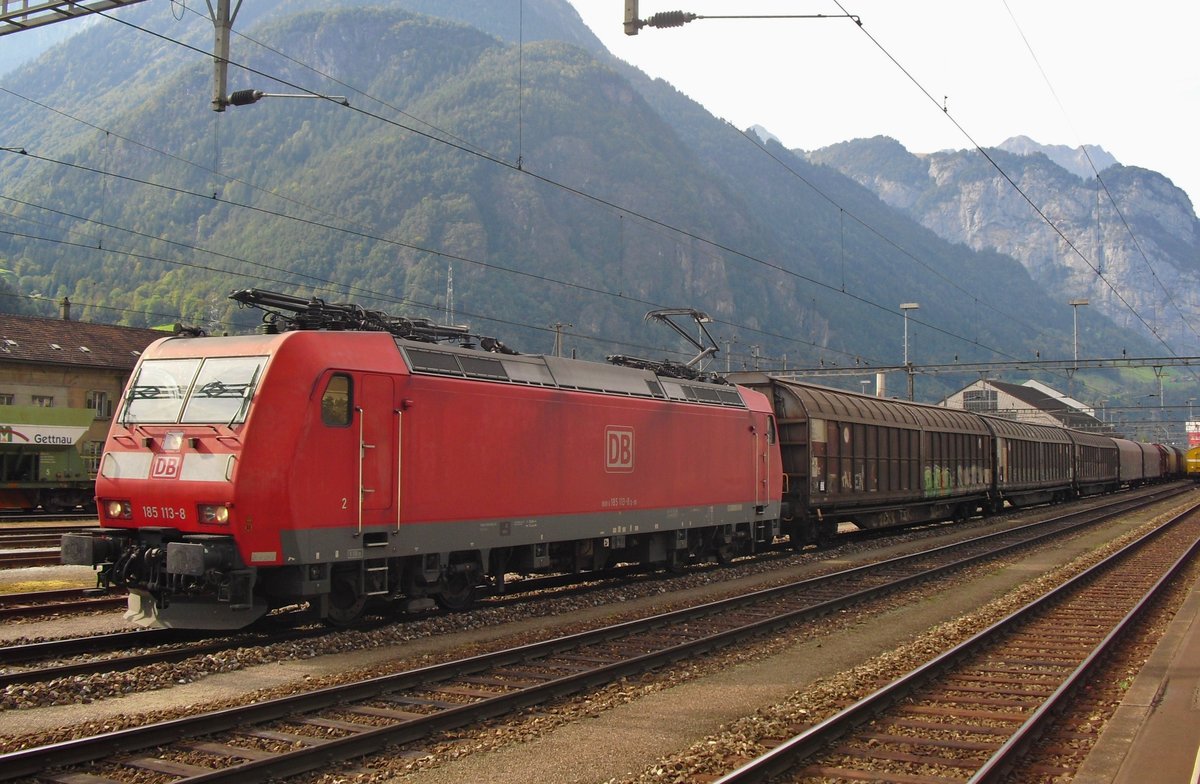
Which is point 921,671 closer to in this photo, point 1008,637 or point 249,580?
point 1008,637

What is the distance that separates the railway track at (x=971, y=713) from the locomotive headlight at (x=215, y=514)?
622 cm

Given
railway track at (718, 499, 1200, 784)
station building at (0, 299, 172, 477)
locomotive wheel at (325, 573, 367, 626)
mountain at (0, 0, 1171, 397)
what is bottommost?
railway track at (718, 499, 1200, 784)

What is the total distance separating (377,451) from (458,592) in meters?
2.87

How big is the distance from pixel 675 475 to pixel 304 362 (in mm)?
8544

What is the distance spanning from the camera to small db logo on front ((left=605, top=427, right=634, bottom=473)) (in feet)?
54.4

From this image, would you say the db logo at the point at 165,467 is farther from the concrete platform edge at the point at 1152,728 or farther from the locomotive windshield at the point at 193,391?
the concrete platform edge at the point at 1152,728

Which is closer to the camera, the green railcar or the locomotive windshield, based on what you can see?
the locomotive windshield

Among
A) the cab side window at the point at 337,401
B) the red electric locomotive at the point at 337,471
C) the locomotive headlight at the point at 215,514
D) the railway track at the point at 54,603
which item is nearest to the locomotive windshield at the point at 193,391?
the red electric locomotive at the point at 337,471

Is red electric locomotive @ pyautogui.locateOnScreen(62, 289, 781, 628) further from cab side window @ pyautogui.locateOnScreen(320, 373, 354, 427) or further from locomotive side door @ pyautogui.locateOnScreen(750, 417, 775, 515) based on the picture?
locomotive side door @ pyautogui.locateOnScreen(750, 417, 775, 515)

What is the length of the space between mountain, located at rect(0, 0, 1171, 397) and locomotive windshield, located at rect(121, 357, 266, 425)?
6255cm

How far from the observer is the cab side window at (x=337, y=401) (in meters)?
11.7

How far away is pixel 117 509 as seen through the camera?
39.0ft

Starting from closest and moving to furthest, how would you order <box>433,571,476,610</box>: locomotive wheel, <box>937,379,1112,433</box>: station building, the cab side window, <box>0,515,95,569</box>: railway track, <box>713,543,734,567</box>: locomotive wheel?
the cab side window
<box>433,571,476,610</box>: locomotive wheel
<box>0,515,95,569</box>: railway track
<box>713,543,734,567</box>: locomotive wheel
<box>937,379,1112,433</box>: station building

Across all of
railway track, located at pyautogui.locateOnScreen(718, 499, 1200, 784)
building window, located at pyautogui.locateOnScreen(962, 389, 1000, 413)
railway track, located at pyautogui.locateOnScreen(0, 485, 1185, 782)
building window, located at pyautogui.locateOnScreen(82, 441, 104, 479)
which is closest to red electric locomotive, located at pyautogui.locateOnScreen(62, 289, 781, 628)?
railway track, located at pyautogui.locateOnScreen(0, 485, 1185, 782)
